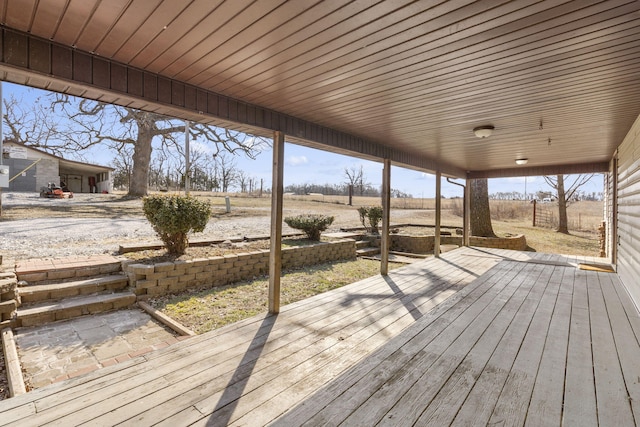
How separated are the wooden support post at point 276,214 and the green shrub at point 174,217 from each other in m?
2.12

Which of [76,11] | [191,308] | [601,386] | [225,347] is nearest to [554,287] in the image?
[601,386]

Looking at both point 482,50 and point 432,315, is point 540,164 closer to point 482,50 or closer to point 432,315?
point 432,315

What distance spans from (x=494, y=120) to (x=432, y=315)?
242cm

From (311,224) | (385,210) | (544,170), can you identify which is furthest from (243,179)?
(385,210)

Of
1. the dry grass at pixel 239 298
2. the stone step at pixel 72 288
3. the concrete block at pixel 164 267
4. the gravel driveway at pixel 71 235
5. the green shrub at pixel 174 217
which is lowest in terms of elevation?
the dry grass at pixel 239 298

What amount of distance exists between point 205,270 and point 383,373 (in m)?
3.51

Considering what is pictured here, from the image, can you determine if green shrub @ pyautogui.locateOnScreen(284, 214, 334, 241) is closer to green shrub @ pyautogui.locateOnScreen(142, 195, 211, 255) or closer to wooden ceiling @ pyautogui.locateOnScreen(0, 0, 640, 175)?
green shrub @ pyautogui.locateOnScreen(142, 195, 211, 255)

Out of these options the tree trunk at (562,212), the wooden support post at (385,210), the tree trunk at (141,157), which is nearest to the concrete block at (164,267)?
the wooden support post at (385,210)

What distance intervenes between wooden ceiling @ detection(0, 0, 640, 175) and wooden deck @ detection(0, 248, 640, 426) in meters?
2.18

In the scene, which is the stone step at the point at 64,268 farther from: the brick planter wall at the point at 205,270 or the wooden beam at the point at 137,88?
the wooden beam at the point at 137,88

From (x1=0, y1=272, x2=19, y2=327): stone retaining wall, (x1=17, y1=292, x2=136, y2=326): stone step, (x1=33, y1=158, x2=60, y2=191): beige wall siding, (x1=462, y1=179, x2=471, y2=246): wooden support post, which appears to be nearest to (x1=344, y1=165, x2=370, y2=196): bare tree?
(x1=33, y1=158, x2=60, y2=191): beige wall siding

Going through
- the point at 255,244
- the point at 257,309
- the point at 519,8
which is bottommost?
the point at 257,309

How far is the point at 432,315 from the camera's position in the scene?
11.0 feet

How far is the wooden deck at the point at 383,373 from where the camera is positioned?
1.79 meters
